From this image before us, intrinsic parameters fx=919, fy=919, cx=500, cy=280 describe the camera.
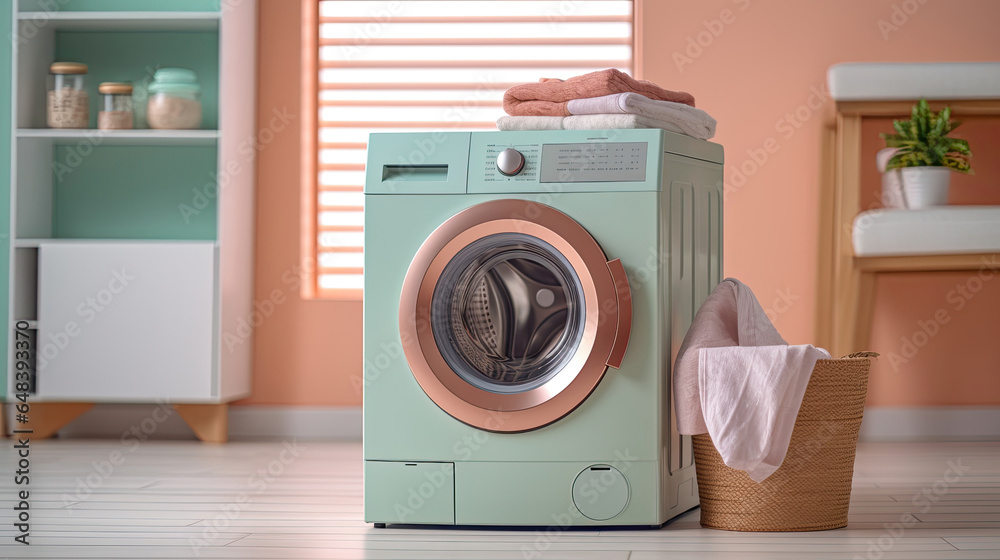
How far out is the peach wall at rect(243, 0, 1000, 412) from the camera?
289 centimetres

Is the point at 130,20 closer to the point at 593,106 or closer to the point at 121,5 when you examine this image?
the point at 121,5

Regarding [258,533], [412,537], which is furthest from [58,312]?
[412,537]

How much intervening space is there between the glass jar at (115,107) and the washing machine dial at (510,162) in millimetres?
1640

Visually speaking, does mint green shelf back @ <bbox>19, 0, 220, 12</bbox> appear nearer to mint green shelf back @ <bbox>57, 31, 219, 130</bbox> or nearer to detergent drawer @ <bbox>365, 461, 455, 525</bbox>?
mint green shelf back @ <bbox>57, 31, 219, 130</bbox>

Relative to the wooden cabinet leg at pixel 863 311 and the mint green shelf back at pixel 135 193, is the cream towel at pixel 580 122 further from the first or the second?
the mint green shelf back at pixel 135 193

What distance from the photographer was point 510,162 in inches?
67.7

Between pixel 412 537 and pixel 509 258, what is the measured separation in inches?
21.6

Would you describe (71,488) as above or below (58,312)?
below

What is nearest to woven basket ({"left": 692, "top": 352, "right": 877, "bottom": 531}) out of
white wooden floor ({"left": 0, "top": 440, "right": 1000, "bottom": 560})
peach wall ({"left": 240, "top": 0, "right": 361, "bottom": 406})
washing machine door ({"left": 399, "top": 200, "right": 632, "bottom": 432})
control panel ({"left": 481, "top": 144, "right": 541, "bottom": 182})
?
white wooden floor ({"left": 0, "top": 440, "right": 1000, "bottom": 560})

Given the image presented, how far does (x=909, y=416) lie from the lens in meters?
2.88

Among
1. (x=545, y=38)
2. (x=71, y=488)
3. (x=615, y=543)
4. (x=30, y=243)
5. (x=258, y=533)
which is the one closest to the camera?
(x=615, y=543)

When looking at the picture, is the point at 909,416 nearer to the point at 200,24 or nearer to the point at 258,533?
the point at 258,533

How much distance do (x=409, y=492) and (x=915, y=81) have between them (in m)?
1.90

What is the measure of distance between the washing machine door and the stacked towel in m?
0.20
